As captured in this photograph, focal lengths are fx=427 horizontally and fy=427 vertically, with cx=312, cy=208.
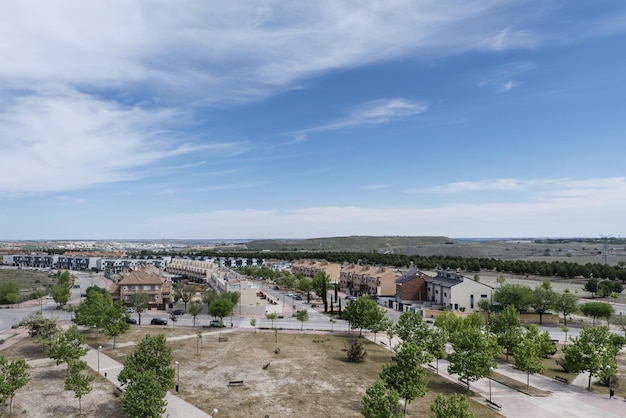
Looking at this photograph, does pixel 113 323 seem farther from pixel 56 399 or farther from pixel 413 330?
pixel 413 330

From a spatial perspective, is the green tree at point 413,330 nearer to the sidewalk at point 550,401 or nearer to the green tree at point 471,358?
the sidewalk at point 550,401

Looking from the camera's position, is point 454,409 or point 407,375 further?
point 407,375

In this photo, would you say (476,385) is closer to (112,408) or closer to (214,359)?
(214,359)

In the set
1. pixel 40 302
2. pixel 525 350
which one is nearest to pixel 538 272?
pixel 525 350

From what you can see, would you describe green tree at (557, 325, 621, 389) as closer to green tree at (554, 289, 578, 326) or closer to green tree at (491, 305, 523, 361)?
green tree at (491, 305, 523, 361)

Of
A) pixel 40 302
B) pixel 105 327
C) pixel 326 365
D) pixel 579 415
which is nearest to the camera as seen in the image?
pixel 579 415

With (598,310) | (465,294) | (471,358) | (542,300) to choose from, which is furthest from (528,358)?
(465,294)
